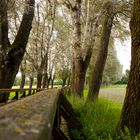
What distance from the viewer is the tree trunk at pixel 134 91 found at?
6695 mm

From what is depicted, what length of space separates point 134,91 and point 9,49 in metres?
7.23

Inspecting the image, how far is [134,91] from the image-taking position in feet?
22.1

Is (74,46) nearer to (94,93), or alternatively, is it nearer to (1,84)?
(94,93)

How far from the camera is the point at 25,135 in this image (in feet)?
4.59

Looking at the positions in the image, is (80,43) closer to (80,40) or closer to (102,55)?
(80,40)

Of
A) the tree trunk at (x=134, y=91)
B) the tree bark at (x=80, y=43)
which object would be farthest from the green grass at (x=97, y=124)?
the tree bark at (x=80, y=43)

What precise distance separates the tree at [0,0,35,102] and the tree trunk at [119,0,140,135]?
22.1 feet

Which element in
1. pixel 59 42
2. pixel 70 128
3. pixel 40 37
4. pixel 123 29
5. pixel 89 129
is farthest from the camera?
pixel 59 42

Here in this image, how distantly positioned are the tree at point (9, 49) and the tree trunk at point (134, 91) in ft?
22.1

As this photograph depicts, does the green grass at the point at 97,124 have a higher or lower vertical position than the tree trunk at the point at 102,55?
lower

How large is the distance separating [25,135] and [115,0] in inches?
643

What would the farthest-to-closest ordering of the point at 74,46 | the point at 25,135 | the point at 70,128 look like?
the point at 74,46
the point at 70,128
the point at 25,135

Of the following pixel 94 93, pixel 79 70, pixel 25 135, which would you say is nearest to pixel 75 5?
pixel 79 70

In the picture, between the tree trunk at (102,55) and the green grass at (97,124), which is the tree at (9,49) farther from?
the tree trunk at (102,55)
